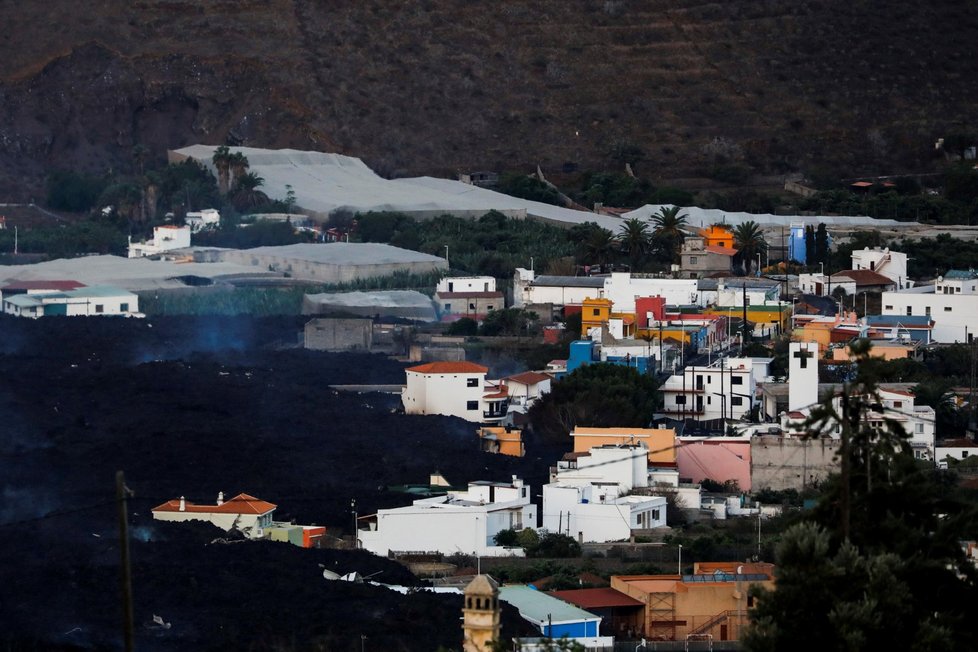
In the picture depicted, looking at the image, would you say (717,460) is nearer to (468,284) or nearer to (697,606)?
(697,606)

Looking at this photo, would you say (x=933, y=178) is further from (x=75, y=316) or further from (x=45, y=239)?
(x=75, y=316)

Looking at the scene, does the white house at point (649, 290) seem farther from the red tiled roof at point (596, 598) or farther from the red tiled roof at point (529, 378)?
the red tiled roof at point (596, 598)

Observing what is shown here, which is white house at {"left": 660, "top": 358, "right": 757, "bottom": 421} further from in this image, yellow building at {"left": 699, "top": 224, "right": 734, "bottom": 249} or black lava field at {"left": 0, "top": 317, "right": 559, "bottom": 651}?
yellow building at {"left": 699, "top": 224, "right": 734, "bottom": 249}

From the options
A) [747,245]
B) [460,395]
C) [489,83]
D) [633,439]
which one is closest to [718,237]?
[747,245]

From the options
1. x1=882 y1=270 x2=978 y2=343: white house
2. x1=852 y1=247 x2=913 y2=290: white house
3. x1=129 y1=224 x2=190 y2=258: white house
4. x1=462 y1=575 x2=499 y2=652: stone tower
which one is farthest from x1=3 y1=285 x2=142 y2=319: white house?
x1=462 y1=575 x2=499 y2=652: stone tower

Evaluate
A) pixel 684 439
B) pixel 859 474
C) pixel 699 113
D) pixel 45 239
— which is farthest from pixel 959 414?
pixel 699 113

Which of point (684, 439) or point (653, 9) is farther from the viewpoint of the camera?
point (653, 9)
